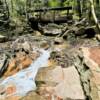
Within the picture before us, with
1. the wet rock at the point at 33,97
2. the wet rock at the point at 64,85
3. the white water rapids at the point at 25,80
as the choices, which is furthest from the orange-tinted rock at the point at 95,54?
the wet rock at the point at 33,97

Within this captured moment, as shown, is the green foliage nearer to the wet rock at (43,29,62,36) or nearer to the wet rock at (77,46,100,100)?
the wet rock at (43,29,62,36)

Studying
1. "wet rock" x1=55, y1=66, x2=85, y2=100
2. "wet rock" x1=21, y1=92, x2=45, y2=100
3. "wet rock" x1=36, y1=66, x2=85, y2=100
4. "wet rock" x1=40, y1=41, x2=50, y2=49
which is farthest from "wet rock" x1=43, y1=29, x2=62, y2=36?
"wet rock" x1=21, y1=92, x2=45, y2=100

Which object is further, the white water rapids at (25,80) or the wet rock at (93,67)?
the white water rapids at (25,80)

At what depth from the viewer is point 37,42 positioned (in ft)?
47.4

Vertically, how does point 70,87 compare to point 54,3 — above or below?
below

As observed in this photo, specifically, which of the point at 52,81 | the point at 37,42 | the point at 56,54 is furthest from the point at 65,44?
the point at 52,81

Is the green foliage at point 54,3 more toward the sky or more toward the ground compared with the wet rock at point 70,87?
more toward the sky

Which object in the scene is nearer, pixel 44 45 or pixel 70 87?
pixel 70 87

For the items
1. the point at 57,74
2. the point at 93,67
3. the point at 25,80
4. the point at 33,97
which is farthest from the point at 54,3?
the point at 33,97

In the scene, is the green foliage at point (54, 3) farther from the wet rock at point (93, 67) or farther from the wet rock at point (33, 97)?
the wet rock at point (33, 97)

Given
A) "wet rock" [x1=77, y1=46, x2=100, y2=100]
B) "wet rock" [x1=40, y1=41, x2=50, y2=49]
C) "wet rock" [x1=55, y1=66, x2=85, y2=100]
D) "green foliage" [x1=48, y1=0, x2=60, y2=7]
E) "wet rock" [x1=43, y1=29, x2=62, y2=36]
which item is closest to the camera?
"wet rock" [x1=77, y1=46, x2=100, y2=100]

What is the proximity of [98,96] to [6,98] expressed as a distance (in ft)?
10.1

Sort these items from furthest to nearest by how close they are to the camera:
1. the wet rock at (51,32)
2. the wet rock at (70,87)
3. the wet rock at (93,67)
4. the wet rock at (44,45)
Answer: the wet rock at (51,32), the wet rock at (44,45), the wet rock at (70,87), the wet rock at (93,67)

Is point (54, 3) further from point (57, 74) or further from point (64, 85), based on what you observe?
point (64, 85)
